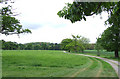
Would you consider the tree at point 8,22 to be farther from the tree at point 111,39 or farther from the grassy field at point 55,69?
the tree at point 111,39

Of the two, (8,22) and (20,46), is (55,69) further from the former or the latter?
(20,46)

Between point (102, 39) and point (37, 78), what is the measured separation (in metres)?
24.9

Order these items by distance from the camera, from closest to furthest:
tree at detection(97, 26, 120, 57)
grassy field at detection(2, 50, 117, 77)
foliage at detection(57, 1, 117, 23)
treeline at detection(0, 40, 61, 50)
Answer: foliage at detection(57, 1, 117, 23)
grassy field at detection(2, 50, 117, 77)
treeline at detection(0, 40, 61, 50)
tree at detection(97, 26, 120, 57)

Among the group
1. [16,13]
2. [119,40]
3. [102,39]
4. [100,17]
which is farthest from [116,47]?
[100,17]

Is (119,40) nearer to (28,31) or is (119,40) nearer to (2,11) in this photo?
(28,31)

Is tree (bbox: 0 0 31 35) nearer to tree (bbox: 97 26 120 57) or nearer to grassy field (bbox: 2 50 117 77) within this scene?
grassy field (bbox: 2 50 117 77)

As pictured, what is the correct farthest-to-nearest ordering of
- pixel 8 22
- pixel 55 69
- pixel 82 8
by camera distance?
1. pixel 8 22
2. pixel 55 69
3. pixel 82 8

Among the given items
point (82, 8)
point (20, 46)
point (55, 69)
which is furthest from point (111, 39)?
point (82, 8)

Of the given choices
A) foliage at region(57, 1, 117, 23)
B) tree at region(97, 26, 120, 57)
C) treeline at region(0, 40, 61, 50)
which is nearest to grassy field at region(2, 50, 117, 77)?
foliage at region(57, 1, 117, 23)

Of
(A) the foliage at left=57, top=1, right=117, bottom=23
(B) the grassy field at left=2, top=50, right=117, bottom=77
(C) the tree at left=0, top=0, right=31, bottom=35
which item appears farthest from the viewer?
(C) the tree at left=0, top=0, right=31, bottom=35

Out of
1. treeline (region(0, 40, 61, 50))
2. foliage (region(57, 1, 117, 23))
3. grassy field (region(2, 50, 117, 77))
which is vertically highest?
foliage (region(57, 1, 117, 23))

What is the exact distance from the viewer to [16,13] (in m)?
15.3

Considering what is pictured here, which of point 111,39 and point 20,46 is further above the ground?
point 111,39

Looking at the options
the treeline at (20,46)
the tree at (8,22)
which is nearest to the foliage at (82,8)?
the tree at (8,22)
